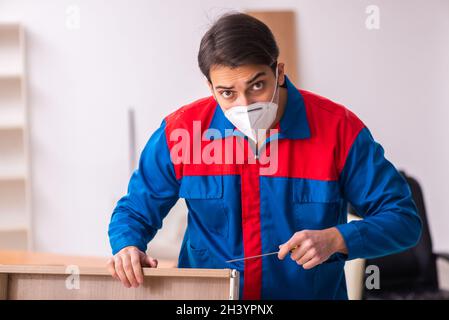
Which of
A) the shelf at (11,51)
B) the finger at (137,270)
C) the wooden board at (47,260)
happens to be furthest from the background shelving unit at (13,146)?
the finger at (137,270)

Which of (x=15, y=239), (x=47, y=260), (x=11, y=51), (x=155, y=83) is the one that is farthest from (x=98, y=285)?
(x=11, y=51)

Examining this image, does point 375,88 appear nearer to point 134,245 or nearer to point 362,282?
point 362,282

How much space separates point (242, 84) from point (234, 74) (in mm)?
29

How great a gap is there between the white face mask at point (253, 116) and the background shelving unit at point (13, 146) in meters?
2.51

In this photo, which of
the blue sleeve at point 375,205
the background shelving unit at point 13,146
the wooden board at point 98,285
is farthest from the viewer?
the background shelving unit at point 13,146

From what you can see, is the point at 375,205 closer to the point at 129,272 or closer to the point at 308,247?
the point at 308,247

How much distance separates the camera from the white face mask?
1235mm

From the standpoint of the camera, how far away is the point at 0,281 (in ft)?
3.57

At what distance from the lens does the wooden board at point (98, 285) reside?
1028 millimetres

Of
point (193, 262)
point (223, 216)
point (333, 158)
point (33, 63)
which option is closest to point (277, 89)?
point (333, 158)

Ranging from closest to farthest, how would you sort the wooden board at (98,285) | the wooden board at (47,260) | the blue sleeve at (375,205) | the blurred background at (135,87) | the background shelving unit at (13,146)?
the wooden board at (98,285) < the blue sleeve at (375,205) < the wooden board at (47,260) < the blurred background at (135,87) < the background shelving unit at (13,146)

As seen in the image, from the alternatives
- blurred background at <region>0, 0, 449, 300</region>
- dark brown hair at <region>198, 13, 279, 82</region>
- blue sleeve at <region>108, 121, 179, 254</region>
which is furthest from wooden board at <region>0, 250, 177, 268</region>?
dark brown hair at <region>198, 13, 279, 82</region>

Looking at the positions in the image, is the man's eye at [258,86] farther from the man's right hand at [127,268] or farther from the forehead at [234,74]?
the man's right hand at [127,268]

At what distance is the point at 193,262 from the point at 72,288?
31cm
